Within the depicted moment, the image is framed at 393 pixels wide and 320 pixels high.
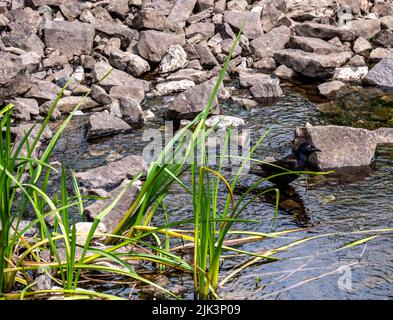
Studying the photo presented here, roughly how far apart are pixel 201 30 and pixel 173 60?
1.11 m

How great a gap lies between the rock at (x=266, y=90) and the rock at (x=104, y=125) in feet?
6.31

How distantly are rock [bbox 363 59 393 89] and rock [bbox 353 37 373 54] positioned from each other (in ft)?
3.83

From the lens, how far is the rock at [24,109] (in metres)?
7.62

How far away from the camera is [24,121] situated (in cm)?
760

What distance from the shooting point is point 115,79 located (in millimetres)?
8648

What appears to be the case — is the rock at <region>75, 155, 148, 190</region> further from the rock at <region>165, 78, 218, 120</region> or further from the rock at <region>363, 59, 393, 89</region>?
the rock at <region>363, 59, 393, 89</region>

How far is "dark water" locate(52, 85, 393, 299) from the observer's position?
13.2 feet

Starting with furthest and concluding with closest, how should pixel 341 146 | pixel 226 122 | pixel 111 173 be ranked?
pixel 226 122
pixel 341 146
pixel 111 173

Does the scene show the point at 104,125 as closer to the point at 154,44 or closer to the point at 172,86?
the point at 172,86

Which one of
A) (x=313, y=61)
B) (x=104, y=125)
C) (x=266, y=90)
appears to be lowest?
(x=104, y=125)

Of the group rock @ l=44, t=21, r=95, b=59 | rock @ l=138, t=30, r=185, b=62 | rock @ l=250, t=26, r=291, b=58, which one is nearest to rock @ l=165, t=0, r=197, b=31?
rock @ l=138, t=30, r=185, b=62

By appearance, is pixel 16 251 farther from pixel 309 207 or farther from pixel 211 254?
pixel 309 207

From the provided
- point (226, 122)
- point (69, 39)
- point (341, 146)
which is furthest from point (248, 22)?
point (341, 146)

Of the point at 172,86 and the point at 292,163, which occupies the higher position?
the point at 172,86
